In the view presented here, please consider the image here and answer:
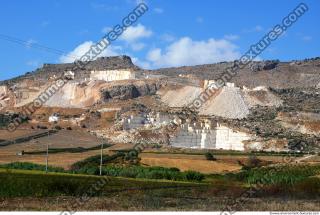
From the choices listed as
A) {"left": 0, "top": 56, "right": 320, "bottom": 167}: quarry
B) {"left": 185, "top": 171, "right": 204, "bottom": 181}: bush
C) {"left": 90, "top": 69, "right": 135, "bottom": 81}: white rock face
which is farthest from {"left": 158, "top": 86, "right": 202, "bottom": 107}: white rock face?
{"left": 185, "top": 171, "right": 204, "bottom": 181}: bush

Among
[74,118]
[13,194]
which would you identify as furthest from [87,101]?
A: [13,194]

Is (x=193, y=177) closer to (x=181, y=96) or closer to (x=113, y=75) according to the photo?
(x=181, y=96)

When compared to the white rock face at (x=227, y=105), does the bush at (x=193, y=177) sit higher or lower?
lower

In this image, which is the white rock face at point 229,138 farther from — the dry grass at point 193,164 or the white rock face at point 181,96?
the white rock face at point 181,96

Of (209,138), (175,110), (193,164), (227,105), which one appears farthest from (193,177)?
(227,105)

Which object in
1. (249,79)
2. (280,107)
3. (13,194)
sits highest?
(249,79)

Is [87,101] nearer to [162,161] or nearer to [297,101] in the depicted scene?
[297,101]

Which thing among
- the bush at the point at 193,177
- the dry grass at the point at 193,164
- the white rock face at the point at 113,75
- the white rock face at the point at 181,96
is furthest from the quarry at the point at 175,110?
the bush at the point at 193,177

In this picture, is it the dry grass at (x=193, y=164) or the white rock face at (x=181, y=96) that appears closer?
the dry grass at (x=193, y=164)
